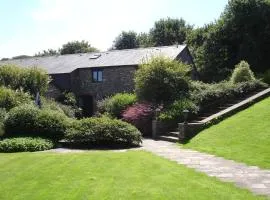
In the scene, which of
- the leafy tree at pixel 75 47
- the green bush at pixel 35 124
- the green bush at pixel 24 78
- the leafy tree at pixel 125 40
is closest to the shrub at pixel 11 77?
the green bush at pixel 24 78

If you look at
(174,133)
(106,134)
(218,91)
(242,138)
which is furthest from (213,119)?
(106,134)

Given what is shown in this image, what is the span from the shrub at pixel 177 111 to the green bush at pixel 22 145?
262 inches

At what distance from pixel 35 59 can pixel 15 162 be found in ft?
106

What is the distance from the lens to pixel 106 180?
1075 centimetres

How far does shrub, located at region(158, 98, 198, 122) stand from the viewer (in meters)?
22.8

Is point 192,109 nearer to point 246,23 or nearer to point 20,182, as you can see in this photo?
point 20,182

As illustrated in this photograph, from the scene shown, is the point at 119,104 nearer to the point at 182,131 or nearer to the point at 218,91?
the point at 218,91

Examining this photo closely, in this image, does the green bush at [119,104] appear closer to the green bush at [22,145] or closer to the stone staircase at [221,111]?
the stone staircase at [221,111]

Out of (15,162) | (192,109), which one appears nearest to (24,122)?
(15,162)

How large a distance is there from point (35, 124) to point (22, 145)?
7.79 ft

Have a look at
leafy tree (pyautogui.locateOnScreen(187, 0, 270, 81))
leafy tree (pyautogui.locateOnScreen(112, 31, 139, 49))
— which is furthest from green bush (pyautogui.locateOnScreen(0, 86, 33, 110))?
leafy tree (pyautogui.locateOnScreen(112, 31, 139, 49))

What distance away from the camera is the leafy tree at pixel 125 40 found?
74062 mm

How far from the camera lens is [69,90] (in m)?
38.2

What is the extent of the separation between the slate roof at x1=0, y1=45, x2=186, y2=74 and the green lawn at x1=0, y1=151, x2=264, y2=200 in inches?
829
